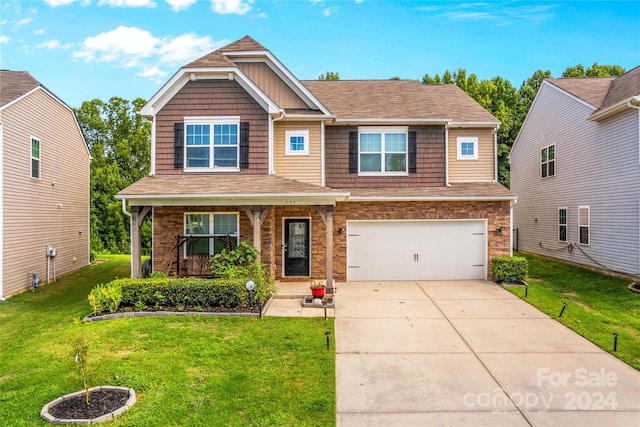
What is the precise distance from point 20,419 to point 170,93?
904 cm

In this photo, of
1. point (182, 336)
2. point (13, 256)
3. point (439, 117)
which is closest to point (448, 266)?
point (439, 117)

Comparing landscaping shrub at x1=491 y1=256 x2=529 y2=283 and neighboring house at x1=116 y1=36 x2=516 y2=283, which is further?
landscaping shrub at x1=491 y1=256 x2=529 y2=283

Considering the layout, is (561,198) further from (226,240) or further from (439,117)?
(226,240)

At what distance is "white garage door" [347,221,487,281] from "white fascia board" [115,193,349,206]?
2964 millimetres

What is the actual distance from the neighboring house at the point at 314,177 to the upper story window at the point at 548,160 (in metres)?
4.36

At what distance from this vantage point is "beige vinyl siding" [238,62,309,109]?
1262 cm

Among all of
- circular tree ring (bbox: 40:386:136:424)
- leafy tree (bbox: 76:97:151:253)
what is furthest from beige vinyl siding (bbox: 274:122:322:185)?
leafy tree (bbox: 76:97:151:253)

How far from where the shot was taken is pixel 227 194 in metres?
9.45

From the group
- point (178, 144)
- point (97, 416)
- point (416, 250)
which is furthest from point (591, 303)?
point (178, 144)

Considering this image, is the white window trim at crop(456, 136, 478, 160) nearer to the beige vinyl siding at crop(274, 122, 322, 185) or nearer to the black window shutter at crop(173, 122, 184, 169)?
the beige vinyl siding at crop(274, 122, 322, 185)

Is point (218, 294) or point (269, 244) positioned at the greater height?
point (269, 244)

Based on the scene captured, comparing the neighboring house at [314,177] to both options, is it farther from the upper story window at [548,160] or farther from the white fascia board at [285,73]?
the upper story window at [548,160]

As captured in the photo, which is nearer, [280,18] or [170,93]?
A: [170,93]

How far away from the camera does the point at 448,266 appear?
12.5 m
